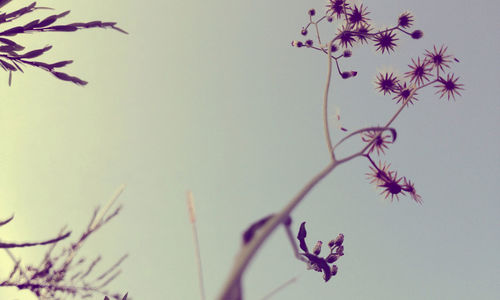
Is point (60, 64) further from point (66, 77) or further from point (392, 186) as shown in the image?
point (392, 186)

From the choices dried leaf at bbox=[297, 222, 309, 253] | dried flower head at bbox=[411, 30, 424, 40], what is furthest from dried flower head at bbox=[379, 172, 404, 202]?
dried flower head at bbox=[411, 30, 424, 40]

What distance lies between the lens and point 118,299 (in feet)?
6.36

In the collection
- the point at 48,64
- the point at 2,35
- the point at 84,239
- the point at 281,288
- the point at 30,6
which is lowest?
the point at 281,288

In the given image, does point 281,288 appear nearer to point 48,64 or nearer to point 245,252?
point 245,252

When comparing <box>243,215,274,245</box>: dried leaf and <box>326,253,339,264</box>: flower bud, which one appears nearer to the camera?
<box>243,215,274,245</box>: dried leaf

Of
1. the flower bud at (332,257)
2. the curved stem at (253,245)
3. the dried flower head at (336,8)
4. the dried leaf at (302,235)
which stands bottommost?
the curved stem at (253,245)

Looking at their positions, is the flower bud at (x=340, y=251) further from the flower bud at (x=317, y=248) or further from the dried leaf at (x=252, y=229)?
the dried leaf at (x=252, y=229)

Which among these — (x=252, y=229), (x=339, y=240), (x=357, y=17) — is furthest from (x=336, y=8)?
(x=252, y=229)

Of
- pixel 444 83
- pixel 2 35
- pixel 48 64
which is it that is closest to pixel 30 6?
pixel 2 35

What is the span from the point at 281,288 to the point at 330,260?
8.67 ft

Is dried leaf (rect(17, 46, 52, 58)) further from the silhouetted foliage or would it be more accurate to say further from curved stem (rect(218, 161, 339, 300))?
curved stem (rect(218, 161, 339, 300))

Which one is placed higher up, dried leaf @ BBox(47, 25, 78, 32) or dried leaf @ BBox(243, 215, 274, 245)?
dried leaf @ BBox(47, 25, 78, 32)

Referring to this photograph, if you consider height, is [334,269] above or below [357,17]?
below

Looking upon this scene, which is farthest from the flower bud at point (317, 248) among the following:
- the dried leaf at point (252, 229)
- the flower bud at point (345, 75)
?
the dried leaf at point (252, 229)
